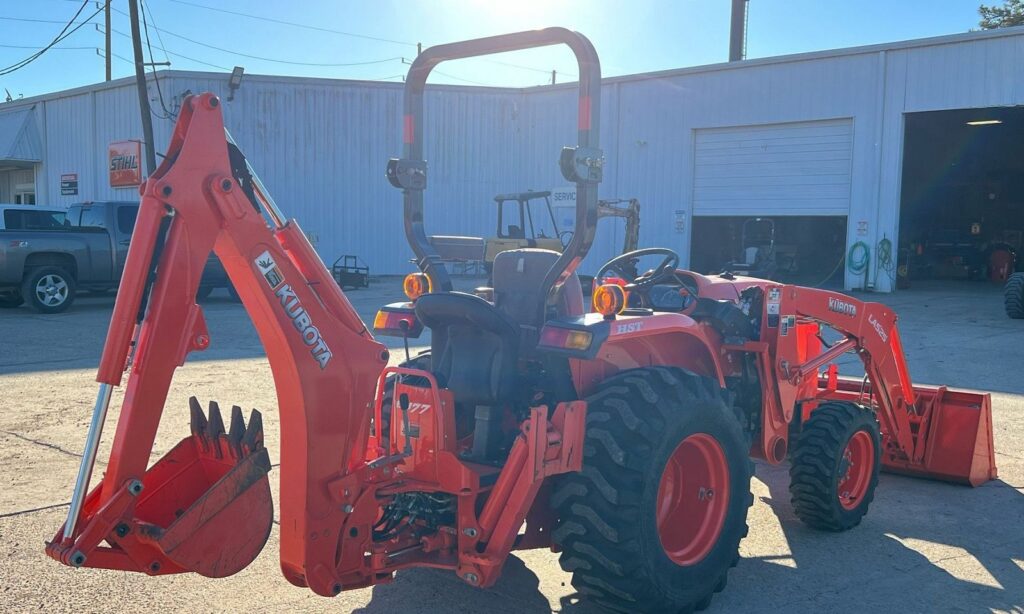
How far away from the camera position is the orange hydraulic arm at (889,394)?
5.55 meters

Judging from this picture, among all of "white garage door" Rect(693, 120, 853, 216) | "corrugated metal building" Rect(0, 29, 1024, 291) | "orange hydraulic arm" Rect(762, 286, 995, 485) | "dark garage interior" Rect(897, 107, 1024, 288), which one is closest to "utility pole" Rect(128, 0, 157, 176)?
"corrugated metal building" Rect(0, 29, 1024, 291)

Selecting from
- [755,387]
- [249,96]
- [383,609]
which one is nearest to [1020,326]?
[755,387]

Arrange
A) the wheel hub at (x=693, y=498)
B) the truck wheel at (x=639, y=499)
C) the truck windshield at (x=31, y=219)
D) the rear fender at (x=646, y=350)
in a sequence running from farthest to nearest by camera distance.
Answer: the truck windshield at (x=31, y=219) < the wheel hub at (x=693, y=498) < the rear fender at (x=646, y=350) < the truck wheel at (x=639, y=499)

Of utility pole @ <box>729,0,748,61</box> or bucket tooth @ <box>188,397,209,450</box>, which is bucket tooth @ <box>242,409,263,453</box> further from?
utility pole @ <box>729,0,748,61</box>

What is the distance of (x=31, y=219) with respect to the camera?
55.5 feet

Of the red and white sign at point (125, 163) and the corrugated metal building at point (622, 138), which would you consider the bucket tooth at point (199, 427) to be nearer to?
the corrugated metal building at point (622, 138)

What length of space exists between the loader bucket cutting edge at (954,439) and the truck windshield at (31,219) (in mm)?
15035

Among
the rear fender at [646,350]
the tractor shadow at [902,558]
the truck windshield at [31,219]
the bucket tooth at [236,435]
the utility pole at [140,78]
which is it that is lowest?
the tractor shadow at [902,558]

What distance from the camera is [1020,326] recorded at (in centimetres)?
1620

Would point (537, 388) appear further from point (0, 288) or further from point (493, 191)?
point (493, 191)

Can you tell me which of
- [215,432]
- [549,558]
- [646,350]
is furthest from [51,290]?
[646,350]

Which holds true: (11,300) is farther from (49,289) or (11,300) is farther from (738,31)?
(738,31)

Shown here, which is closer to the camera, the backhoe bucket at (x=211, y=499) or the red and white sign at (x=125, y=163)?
the backhoe bucket at (x=211, y=499)

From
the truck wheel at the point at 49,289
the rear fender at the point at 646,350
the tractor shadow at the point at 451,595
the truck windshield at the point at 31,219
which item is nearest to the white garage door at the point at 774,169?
the truck windshield at the point at 31,219
